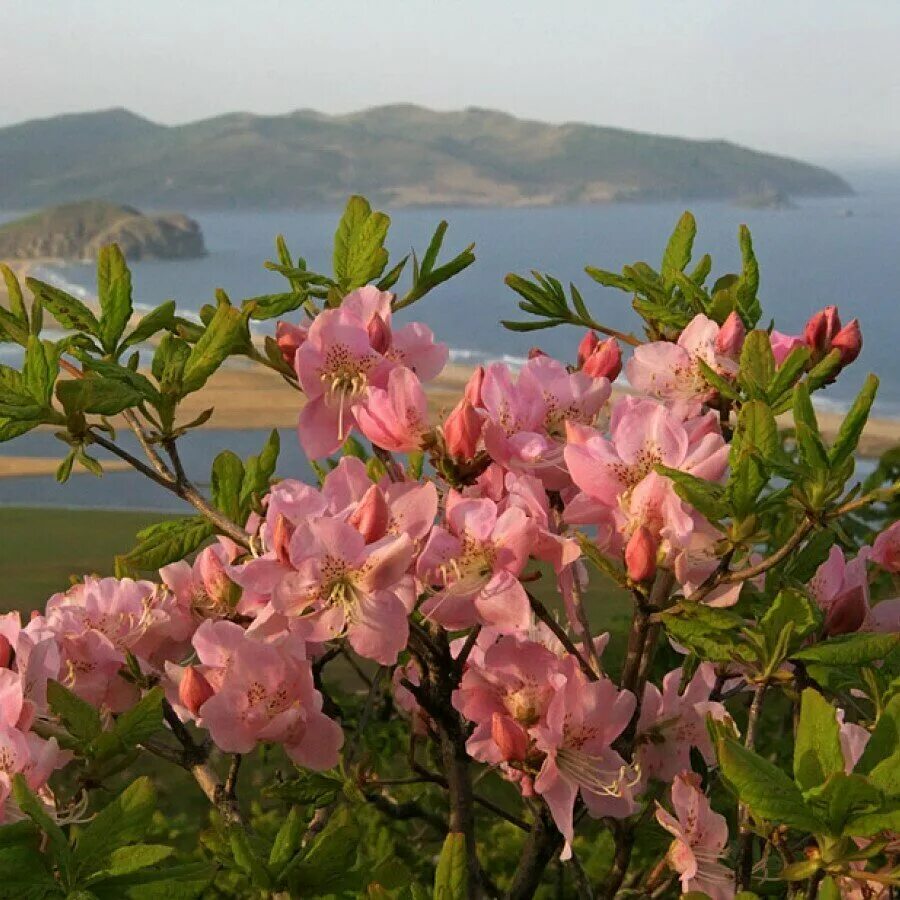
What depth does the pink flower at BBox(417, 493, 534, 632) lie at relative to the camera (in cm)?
86

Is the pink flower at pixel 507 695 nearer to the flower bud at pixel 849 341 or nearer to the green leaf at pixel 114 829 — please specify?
the green leaf at pixel 114 829

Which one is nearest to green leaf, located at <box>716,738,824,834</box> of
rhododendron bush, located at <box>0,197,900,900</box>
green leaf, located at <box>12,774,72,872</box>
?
→ rhododendron bush, located at <box>0,197,900,900</box>

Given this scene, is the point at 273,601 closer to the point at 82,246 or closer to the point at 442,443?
the point at 442,443

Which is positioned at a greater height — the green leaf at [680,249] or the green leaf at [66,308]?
the green leaf at [680,249]

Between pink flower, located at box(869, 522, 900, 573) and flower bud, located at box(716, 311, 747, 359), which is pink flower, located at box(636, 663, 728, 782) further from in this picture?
flower bud, located at box(716, 311, 747, 359)

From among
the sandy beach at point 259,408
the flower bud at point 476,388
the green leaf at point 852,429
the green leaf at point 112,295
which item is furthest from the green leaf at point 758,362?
the sandy beach at point 259,408

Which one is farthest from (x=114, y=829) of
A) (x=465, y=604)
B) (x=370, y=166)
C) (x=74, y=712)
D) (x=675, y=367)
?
(x=370, y=166)

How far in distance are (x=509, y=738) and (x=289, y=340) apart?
390 millimetres

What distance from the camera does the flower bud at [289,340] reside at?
1.03 meters

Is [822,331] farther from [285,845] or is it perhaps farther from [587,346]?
[285,845]

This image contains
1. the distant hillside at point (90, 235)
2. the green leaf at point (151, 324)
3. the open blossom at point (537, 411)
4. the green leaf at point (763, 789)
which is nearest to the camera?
the green leaf at point (763, 789)

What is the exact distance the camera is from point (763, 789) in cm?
68

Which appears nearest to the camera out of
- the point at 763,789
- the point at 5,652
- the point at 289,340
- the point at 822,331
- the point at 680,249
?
the point at 763,789

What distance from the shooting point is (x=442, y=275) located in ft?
3.59
